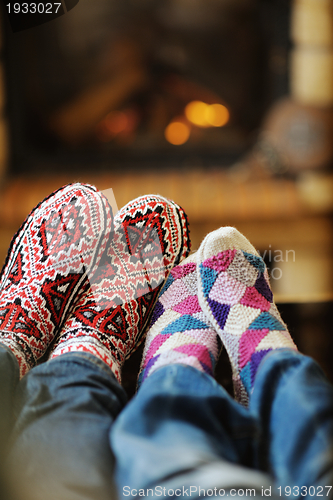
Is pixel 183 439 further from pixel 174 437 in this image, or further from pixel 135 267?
pixel 135 267

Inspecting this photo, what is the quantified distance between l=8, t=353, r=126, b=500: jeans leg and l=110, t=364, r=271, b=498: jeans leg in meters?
0.02

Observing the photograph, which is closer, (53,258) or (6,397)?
(6,397)

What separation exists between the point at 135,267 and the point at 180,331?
0.48 ft

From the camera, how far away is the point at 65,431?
12.6 inches

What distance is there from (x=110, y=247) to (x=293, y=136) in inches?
33.4

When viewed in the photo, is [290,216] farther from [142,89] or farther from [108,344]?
[108,344]

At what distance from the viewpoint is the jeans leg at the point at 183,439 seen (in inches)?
9.6

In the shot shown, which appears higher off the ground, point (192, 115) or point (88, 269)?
point (192, 115)

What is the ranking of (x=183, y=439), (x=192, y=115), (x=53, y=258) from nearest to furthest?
(x=183, y=439) < (x=53, y=258) < (x=192, y=115)

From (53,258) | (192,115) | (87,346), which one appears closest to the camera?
(87,346)

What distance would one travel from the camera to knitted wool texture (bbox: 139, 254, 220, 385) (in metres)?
0.44

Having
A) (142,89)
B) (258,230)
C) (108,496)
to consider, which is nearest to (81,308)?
(108,496)

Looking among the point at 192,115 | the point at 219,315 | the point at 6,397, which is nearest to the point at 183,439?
A: the point at 6,397

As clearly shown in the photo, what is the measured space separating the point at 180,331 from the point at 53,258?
21 cm
